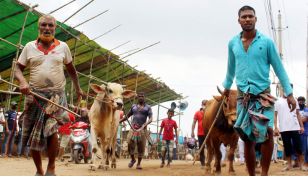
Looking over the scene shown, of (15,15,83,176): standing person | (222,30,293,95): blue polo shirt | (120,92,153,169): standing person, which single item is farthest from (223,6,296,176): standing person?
(120,92,153,169): standing person

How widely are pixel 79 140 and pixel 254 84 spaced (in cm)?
681

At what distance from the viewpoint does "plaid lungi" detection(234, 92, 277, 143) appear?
3461 millimetres

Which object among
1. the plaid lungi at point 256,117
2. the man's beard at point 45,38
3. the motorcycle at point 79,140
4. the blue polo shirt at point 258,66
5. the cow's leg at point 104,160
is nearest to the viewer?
the plaid lungi at point 256,117

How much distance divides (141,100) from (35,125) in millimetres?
5235

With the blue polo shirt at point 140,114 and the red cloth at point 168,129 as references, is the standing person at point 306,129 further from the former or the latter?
the blue polo shirt at point 140,114

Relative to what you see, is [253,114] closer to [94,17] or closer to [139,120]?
[139,120]

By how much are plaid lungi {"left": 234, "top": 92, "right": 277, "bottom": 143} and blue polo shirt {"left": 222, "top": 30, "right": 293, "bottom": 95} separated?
0.12 m

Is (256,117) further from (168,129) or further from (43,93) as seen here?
(168,129)

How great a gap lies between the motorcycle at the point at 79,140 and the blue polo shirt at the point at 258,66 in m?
6.62

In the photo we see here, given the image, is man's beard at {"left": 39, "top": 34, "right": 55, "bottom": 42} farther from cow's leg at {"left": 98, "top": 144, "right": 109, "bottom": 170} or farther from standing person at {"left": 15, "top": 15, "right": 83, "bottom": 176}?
cow's leg at {"left": 98, "top": 144, "right": 109, "bottom": 170}

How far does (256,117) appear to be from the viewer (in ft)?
11.5

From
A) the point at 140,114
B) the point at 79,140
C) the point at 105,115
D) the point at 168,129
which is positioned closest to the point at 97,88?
the point at 105,115

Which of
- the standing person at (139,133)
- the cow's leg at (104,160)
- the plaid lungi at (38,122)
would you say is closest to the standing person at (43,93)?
the plaid lungi at (38,122)

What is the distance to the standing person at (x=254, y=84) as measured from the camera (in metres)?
3.52
